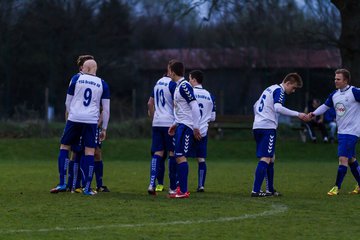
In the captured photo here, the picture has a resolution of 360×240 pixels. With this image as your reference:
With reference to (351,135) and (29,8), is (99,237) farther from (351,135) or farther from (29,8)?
(29,8)

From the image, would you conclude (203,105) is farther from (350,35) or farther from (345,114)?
(350,35)

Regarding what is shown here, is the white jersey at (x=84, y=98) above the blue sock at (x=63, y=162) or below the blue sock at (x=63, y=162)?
above

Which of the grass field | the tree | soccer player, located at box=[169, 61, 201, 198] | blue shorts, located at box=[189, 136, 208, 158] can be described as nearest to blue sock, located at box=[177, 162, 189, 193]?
soccer player, located at box=[169, 61, 201, 198]

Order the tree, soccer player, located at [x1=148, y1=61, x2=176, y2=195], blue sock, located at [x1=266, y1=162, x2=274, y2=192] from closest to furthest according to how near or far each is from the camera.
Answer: soccer player, located at [x1=148, y1=61, x2=176, y2=195], blue sock, located at [x1=266, y1=162, x2=274, y2=192], the tree

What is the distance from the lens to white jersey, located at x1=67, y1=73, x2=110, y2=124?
12.7 meters

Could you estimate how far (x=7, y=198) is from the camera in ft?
40.1

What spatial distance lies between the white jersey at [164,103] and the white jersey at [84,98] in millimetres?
973

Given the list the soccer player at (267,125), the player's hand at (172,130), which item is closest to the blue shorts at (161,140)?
the player's hand at (172,130)

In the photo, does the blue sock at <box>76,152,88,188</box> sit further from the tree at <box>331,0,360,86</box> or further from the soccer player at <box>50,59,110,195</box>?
the tree at <box>331,0,360,86</box>

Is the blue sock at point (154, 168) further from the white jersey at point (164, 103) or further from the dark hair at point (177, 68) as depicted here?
the dark hair at point (177, 68)

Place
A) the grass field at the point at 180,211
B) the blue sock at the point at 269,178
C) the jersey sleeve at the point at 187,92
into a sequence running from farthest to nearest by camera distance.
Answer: the blue sock at the point at 269,178, the jersey sleeve at the point at 187,92, the grass field at the point at 180,211

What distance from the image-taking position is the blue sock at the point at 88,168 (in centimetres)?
1273

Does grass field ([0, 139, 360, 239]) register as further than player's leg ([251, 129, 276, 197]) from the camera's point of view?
No

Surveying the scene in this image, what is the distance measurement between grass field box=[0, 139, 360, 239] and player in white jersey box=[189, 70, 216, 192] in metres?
0.35
